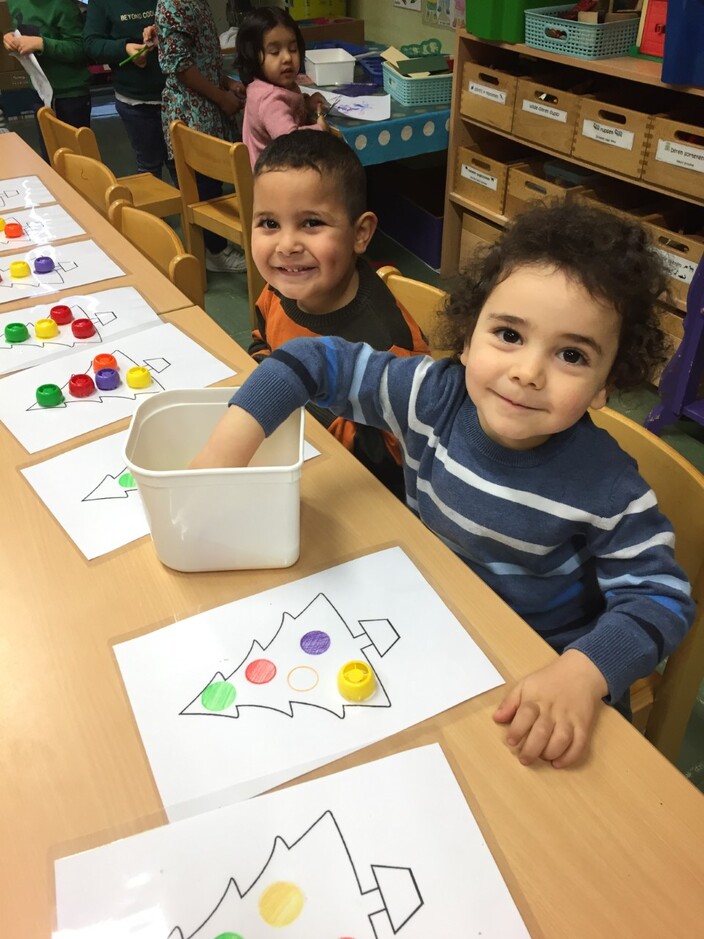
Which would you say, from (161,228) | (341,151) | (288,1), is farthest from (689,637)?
(288,1)

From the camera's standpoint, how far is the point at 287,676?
0.63 metres

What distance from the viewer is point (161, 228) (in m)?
1.44

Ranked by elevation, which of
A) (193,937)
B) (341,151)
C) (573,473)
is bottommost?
(193,937)

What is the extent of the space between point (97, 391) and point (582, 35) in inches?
68.3

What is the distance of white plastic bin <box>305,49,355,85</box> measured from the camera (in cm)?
270

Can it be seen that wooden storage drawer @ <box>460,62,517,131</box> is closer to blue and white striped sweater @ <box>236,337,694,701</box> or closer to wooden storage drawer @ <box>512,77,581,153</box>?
wooden storage drawer @ <box>512,77,581,153</box>

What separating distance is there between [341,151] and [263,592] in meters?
0.80

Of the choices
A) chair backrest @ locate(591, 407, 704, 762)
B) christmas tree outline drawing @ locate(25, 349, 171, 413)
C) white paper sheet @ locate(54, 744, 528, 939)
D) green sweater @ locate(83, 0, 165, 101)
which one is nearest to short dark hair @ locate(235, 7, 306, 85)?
green sweater @ locate(83, 0, 165, 101)

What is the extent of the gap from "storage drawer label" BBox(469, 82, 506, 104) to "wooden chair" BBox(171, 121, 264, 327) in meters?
0.89

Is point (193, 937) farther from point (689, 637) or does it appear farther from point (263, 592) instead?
point (689, 637)

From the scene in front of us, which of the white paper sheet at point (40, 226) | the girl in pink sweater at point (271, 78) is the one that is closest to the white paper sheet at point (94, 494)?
the white paper sheet at point (40, 226)

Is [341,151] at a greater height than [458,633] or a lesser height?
greater

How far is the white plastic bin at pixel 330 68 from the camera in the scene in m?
2.70

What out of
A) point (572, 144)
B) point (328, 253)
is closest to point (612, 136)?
point (572, 144)
